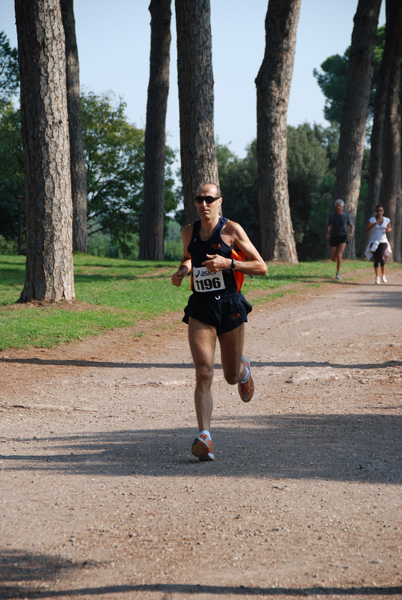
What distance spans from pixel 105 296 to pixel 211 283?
972 cm

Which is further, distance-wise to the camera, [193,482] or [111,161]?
[111,161]

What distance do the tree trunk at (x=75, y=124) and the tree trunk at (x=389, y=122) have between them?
551 inches

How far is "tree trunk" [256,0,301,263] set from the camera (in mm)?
20734

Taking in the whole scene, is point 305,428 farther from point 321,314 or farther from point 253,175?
point 253,175

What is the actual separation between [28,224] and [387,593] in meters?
10.5

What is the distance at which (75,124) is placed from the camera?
83.7 feet

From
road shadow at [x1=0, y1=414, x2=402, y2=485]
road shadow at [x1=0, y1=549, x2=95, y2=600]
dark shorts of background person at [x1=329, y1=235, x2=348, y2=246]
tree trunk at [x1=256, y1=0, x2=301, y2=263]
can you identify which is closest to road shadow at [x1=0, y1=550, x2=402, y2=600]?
road shadow at [x1=0, y1=549, x2=95, y2=600]

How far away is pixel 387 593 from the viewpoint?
10.7ft

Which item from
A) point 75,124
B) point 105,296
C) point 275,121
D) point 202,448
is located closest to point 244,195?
point 75,124

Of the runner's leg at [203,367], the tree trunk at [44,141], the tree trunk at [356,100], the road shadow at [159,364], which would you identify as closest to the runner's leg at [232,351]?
the runner's leg at [203,367]

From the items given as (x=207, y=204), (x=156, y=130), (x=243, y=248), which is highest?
(x=156, y=130)

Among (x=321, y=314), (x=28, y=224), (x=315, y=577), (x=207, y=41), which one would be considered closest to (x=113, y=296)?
(x=28, y=224)

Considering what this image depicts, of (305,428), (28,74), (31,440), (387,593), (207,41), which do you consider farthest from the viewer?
(207,41)

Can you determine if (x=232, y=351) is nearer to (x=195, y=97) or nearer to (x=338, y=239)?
(x=195, y=97)
